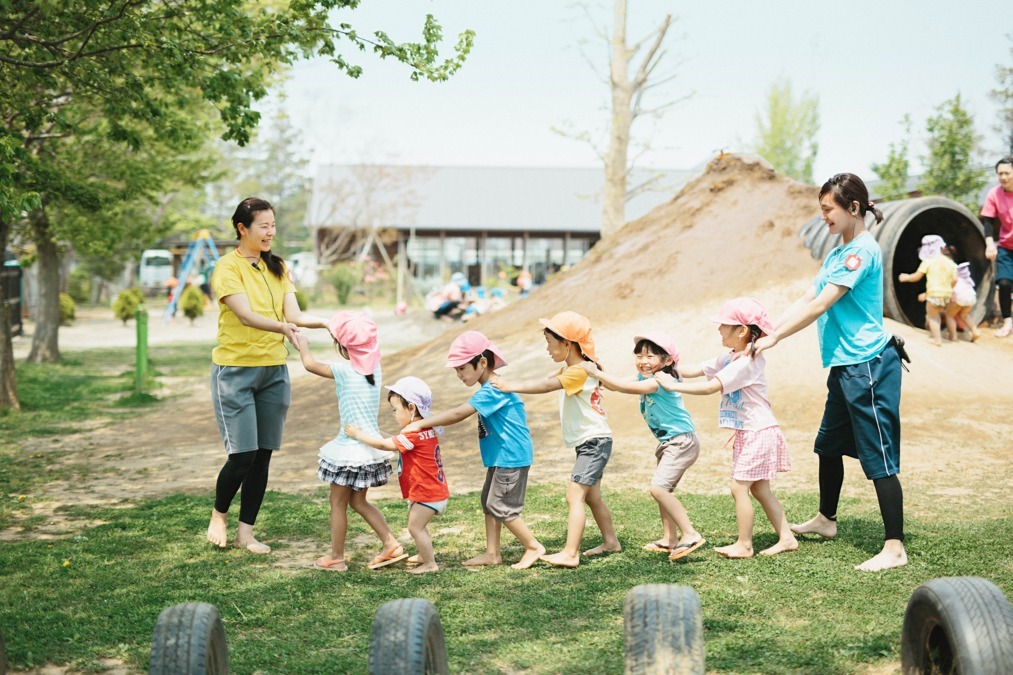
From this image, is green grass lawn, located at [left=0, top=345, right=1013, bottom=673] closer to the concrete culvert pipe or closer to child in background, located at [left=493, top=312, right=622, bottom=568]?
child in background, located at [left=493, top=312, right=622, bottom=568]

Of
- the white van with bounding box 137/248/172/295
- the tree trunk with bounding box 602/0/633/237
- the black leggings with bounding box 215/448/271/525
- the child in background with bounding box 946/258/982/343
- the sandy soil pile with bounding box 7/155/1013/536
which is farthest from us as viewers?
the white van with bounding box 137/248/172/295

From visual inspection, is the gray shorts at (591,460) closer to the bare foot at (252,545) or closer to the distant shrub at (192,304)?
the bare foot at (252,545)

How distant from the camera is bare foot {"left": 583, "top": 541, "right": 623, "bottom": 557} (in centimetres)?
540

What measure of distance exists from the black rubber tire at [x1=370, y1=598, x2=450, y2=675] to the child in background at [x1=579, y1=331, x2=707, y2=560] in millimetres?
2055

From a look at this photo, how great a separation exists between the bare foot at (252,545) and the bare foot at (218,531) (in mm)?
72

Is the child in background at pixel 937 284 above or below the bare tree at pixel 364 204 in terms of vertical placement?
below

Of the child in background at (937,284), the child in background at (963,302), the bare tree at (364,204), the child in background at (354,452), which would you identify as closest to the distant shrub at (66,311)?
the bare tree at (364,204)

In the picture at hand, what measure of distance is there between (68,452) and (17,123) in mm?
3402

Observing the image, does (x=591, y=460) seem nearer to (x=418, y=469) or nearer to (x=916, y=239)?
(x=418, y=469)

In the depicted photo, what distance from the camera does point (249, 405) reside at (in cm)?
556

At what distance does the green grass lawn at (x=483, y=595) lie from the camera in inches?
155

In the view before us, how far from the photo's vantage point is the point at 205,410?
12180mm

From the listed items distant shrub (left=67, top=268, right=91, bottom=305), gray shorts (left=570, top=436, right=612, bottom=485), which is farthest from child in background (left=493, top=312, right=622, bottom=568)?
distant shrub (left=67, top=268, right=91, bottom=305)

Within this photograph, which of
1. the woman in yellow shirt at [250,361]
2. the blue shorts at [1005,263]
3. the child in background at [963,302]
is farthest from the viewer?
the child in background at [963,302]
